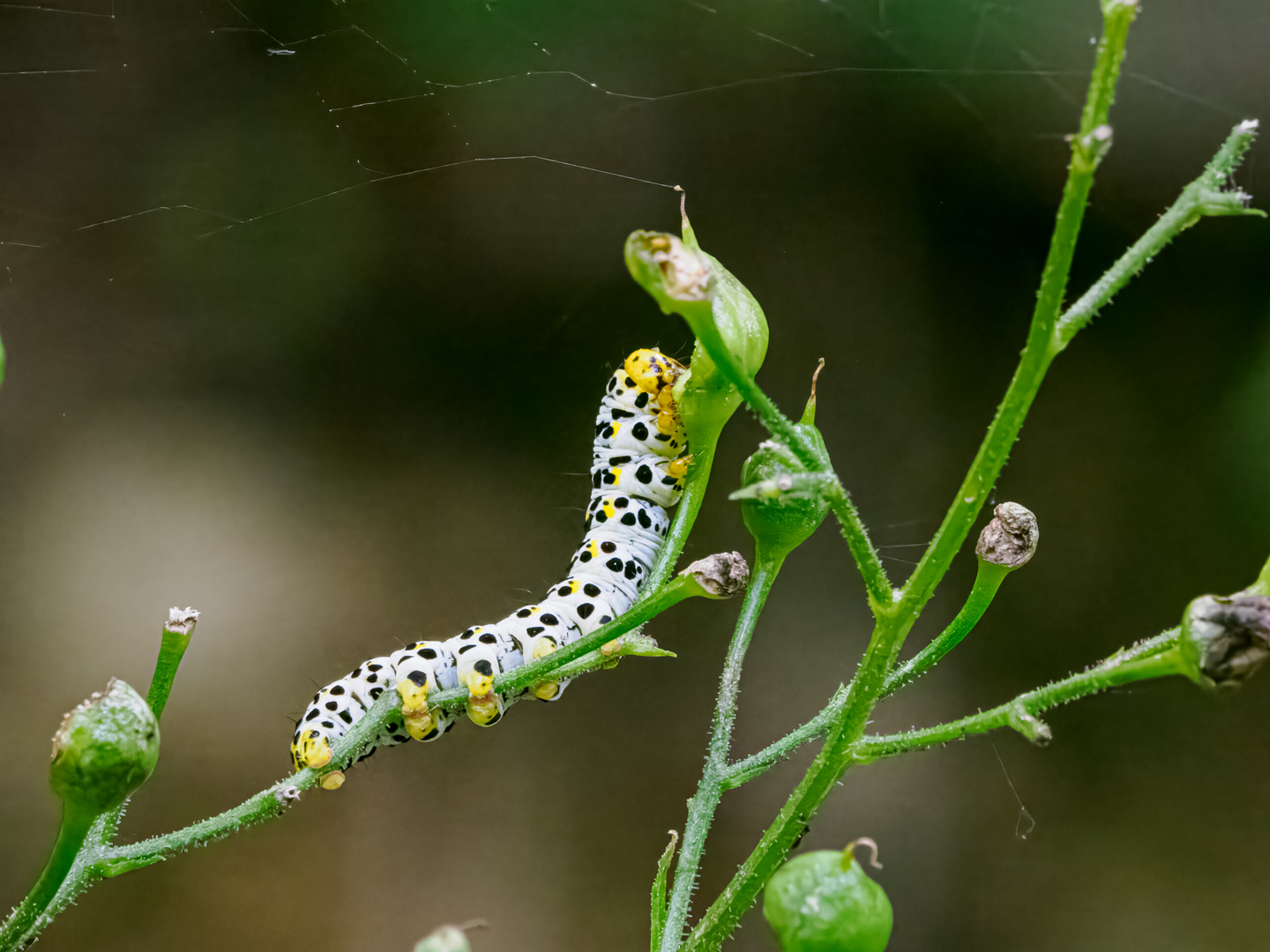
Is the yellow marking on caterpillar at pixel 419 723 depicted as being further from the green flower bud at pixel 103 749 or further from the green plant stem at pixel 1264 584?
the green plant stem at pixel 1264 584

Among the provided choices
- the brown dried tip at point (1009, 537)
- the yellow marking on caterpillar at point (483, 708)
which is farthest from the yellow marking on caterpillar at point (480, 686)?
the brown dried tip at point (1009, 537)

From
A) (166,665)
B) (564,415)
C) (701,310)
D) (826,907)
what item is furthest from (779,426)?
(564,415)

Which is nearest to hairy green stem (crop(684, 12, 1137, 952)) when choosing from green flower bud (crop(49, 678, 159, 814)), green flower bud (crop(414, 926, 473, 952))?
green flower bud (crop(414, 926, 473, 952))

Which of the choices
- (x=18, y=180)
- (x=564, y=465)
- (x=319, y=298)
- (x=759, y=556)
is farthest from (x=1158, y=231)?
(x=18, y=180)

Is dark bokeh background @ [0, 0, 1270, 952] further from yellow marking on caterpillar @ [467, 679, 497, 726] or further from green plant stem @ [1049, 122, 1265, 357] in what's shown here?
green plant stem @ [1049, 122, 1265, 357]

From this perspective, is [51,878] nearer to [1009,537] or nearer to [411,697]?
[411,697]
